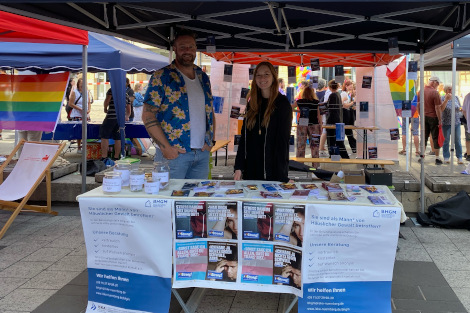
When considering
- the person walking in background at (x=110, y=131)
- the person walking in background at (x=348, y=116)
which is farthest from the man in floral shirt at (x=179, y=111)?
the person walking in background at (x=348, y=116)

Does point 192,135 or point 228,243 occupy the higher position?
point 192,135

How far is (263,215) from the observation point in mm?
3002

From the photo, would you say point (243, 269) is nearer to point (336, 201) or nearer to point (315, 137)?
point (336, 201)

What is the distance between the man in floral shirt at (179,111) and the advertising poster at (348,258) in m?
1.21

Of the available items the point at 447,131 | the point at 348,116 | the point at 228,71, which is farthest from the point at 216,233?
the point at 447,131

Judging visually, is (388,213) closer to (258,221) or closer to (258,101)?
(258,221)

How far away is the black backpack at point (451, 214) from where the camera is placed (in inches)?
210

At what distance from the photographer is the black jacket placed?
12.4 feet

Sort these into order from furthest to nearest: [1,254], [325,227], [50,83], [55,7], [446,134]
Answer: [446,134] < [50,83] < [1,254] < [55,7] < [325,227]

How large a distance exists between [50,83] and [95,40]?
3053 mm

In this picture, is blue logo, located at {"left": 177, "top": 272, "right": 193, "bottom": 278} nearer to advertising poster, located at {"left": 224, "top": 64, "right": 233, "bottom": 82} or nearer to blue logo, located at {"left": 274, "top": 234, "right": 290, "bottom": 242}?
blue logo, located at {"left": 274, "top": 234, "right": 290, "bottom": 242}

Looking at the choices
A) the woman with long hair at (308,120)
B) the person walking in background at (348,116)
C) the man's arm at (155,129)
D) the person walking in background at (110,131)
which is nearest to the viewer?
the man's arm at (155,129)

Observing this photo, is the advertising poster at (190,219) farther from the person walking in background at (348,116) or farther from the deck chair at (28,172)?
the person walking in background at (348,116)

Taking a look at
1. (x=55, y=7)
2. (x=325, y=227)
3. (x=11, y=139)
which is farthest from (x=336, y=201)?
(x=11, y=139)
